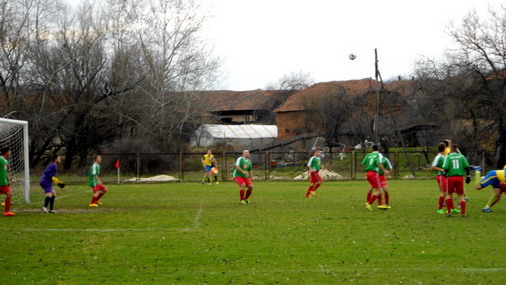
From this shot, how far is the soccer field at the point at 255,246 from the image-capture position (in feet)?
27.2

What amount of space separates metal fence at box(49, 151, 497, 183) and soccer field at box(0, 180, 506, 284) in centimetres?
2098

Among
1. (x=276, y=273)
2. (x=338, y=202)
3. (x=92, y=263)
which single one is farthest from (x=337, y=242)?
(x=338, y=202)

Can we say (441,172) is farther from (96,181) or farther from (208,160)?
(208,160)

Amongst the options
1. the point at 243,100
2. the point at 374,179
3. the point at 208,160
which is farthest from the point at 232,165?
the point at 243,100

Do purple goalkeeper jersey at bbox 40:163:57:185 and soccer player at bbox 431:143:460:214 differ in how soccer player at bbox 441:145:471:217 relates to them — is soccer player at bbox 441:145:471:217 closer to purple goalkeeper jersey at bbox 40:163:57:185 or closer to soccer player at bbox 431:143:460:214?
soccer player at bbox 431:143:460:214

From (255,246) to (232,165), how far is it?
3241cm

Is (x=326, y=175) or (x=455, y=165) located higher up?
(x=455, y=165)

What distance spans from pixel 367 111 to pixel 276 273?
152ft

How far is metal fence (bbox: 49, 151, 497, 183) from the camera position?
38594 mm

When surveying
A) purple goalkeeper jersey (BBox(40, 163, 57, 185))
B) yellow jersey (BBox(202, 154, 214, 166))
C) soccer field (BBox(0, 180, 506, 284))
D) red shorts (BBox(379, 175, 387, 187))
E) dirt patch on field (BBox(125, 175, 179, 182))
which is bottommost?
soccer field (BBox(0, 180, 506, 284))

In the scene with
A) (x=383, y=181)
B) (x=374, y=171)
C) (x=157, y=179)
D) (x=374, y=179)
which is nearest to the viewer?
(x=374, y=179)

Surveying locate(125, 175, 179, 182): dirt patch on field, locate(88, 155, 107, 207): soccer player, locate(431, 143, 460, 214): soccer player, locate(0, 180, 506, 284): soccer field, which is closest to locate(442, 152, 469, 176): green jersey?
locate(431, 143, 460, 214): soccer player

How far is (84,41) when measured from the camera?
43844 mm

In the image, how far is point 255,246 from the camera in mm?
10656
